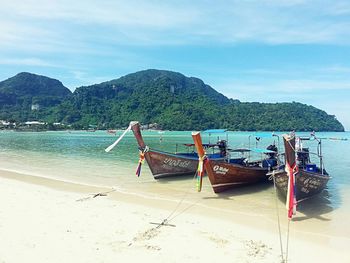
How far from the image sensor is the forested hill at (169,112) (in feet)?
396

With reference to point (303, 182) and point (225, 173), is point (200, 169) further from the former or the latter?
point (303, 182)

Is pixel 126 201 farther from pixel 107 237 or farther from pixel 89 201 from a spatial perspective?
pixel 107 237

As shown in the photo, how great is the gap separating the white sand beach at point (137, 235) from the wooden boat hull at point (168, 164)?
15.9 feet

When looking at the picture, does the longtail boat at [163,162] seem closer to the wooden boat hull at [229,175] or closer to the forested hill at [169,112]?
the wooden boat hull at [229,175]

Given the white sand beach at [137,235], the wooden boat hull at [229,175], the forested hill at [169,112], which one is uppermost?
the forested hill at [169,112]

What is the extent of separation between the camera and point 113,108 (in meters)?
170

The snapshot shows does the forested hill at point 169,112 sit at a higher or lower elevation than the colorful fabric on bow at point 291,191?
higher

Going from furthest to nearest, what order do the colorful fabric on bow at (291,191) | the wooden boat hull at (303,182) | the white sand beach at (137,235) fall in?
the wooden boat hull at (303,182)
the colorful fabric on bow at (291,191)
the white sand beach at (137,235)

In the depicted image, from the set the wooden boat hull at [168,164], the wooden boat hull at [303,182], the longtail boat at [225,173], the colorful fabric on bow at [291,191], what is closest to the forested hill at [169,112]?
the wooden boat hull at [168,164]


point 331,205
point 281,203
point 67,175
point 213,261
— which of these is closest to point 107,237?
point 213,261

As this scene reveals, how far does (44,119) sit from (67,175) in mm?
158162

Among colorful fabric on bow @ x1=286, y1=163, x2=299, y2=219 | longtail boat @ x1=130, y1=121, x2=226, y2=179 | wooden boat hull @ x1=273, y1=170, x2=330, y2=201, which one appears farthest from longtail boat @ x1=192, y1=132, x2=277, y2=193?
longtail boat @ x1=130, y1=121, x2=226, y2=179

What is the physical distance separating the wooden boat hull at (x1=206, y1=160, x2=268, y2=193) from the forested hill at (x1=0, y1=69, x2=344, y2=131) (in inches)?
3885

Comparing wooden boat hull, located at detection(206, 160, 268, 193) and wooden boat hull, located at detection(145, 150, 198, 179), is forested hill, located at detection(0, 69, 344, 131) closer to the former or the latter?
wooden boat hull, located at detection(145, 150, 198, 179)
